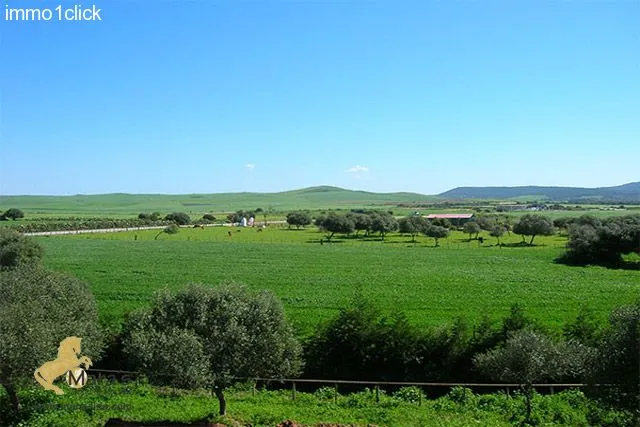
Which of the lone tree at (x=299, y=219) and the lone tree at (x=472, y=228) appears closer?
the lone tree at (x=472, y=228)

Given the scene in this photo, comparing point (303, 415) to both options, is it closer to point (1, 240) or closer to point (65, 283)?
point (65, 283)

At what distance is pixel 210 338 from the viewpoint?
728 inches

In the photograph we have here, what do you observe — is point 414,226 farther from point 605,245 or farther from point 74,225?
point 74,225

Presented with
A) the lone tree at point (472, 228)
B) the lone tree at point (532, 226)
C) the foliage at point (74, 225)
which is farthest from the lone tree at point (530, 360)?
the foliage at point (74, 225)

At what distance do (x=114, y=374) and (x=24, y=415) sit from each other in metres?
7.16

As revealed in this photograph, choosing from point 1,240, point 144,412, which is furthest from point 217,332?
point 1,240

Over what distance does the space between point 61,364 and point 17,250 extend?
30.9 m

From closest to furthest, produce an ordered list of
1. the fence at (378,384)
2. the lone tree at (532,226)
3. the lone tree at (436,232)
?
the fence at (378,384), the lone tree at (532,226), the lone tree at (436,232)

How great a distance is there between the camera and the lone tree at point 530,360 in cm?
Answer: 1986

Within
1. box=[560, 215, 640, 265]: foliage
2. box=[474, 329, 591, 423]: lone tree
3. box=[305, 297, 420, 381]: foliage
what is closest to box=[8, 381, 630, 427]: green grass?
box=[474, 329, 591, 423]: lone tree

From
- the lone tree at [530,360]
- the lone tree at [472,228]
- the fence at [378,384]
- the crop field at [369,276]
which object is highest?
the lone tree at [472,228]

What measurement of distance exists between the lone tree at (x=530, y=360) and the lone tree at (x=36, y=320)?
52.7ft

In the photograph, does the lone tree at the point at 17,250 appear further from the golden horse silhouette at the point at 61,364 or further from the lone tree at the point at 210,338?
the lone tree at the point at 210,338

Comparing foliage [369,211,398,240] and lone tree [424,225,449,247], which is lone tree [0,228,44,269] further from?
foliage [369,211,398,240]
